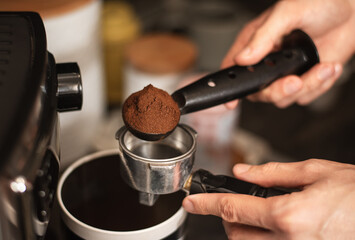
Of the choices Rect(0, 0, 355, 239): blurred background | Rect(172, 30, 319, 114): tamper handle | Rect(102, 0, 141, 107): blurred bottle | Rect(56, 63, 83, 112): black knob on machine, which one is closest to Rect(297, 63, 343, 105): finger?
Rect(172, 30, 319, 114): tamper handle

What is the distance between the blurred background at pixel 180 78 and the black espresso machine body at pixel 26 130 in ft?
0.73

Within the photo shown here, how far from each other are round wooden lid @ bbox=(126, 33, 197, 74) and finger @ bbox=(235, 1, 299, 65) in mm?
348

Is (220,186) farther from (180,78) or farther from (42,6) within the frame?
(180,78)

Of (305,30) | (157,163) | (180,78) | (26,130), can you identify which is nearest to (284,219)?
(157,163)

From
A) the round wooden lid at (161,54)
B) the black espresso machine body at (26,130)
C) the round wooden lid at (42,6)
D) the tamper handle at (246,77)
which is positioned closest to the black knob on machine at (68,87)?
the black espresso machine body at (26,130)

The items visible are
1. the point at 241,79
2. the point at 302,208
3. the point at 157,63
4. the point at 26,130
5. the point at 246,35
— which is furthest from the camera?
the point at 157,63

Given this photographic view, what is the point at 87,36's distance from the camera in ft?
2.78

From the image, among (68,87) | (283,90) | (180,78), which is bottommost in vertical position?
(180,78)

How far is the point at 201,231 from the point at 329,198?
176 millimetres

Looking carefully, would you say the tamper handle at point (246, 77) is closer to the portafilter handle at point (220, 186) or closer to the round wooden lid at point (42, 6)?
the portafilter handle at point (220, 186)

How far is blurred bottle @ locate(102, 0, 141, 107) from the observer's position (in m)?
1.17

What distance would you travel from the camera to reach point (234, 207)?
0.43 m

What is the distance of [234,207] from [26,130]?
0.75 ft

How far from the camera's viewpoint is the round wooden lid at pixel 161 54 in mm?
1013
